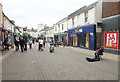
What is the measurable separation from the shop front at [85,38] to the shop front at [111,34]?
2222 millimetres

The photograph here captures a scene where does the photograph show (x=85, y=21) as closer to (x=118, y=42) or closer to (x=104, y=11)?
(x=104, y=11)

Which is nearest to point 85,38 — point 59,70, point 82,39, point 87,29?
point 82,39

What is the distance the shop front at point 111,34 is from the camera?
12941mm

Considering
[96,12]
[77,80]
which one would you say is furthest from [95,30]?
[77,80]

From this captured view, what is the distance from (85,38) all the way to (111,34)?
20.5 feet

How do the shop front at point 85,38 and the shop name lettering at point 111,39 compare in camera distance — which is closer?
the shop name lettering at point 111,39

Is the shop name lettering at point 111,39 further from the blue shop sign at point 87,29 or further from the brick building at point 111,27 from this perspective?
the blue shop sign at point 87,29

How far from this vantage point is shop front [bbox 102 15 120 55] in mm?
12941

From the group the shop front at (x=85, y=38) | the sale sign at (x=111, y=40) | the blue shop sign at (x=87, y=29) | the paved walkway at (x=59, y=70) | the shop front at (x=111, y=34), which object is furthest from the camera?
the shop front at (x=85, y=38)

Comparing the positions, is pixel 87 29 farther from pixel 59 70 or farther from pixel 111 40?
pixel 59 70

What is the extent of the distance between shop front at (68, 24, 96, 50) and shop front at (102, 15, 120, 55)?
2.22m

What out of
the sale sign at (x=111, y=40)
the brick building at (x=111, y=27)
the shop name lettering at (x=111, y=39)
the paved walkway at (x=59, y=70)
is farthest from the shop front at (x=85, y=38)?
the paved walkway at (x=59, y=70)

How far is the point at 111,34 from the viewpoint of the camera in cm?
1388

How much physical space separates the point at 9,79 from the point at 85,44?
16.3 m
